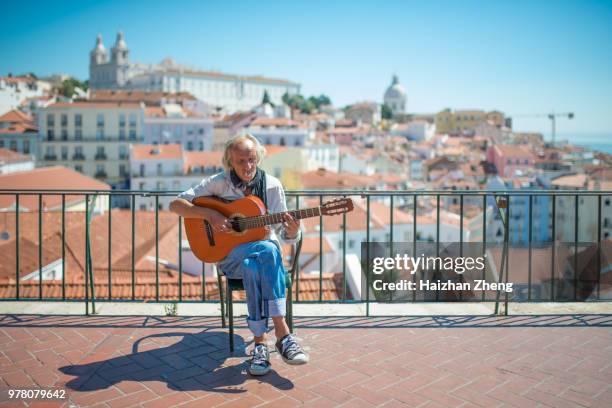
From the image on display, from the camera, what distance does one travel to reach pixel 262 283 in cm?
378

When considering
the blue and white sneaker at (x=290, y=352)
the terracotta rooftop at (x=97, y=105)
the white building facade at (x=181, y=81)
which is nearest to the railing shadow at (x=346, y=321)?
the blue and white sneaker at (x=290, y=352)

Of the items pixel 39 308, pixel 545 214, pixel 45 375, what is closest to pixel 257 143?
pixel 45 375

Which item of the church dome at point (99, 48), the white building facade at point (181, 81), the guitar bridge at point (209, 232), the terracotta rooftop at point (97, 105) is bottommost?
the guitar bridge at point (209, 232)

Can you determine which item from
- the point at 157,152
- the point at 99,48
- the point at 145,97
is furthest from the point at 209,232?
the point at 99,48

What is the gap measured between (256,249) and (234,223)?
26cm

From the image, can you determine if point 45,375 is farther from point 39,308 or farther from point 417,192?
point 417,192

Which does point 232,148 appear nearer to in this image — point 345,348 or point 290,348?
point 290,348

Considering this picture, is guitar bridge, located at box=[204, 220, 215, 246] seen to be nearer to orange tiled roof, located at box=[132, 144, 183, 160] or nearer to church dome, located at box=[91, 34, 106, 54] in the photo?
orange tiled roof, located at box=[132, 144, 183, 160]

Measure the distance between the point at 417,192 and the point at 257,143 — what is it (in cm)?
174

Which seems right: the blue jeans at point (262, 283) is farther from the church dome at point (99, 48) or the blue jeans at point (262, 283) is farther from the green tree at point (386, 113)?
the green tree at point (386, 113)

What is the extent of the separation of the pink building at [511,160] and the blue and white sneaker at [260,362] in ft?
259

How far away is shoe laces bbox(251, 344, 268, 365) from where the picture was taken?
3.70 meters

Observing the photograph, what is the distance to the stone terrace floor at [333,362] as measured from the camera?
3.37 meters

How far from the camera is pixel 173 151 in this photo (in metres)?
57.5
